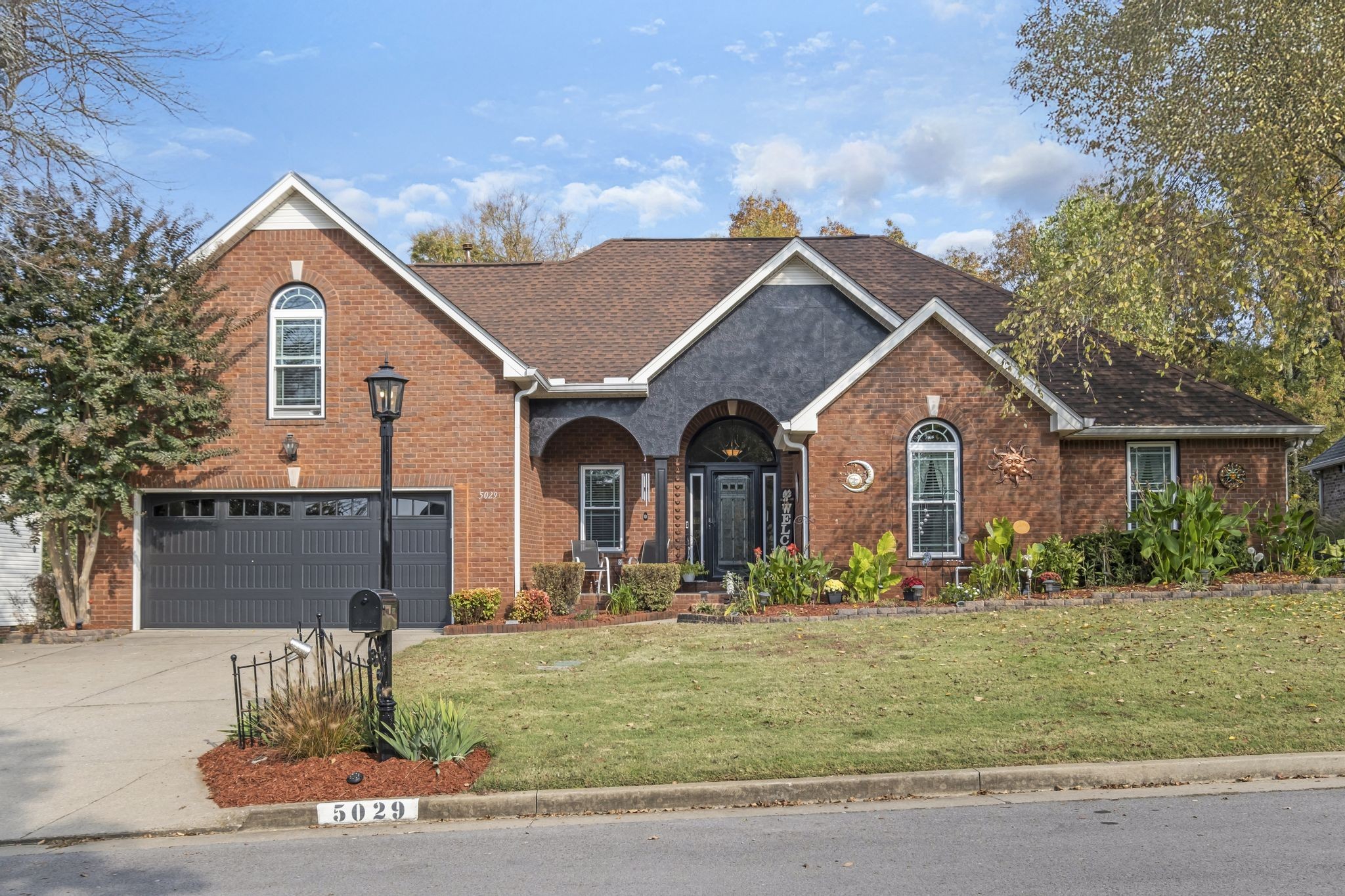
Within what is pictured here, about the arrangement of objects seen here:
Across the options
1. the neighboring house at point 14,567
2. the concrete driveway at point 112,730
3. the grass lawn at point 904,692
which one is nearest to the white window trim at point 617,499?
the concrete driveway at point 112,730

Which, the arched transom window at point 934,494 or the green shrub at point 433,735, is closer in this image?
the green shrub at point 433,735

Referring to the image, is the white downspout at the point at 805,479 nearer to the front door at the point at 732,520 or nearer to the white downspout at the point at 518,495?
the front door at the point at 732,520

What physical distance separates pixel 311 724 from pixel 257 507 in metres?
9.83

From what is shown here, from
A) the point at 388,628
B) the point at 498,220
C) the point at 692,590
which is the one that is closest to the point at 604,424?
the point at 692,590

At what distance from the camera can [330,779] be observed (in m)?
7.67

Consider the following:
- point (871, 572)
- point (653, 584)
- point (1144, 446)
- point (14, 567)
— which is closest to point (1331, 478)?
point (1144, 446)

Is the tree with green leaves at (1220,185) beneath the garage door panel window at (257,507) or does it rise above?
above

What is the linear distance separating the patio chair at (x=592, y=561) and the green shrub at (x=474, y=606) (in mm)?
2574

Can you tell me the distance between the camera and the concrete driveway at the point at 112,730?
738 cm

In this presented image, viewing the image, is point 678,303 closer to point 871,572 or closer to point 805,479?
point 805,479

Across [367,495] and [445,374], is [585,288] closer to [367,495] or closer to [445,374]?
[445,374]

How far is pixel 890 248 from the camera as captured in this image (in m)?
22.6

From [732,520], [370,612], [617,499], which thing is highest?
[617,499]

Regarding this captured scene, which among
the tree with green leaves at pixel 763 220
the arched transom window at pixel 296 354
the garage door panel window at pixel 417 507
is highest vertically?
the tree with green leaves at pixel 763 220
